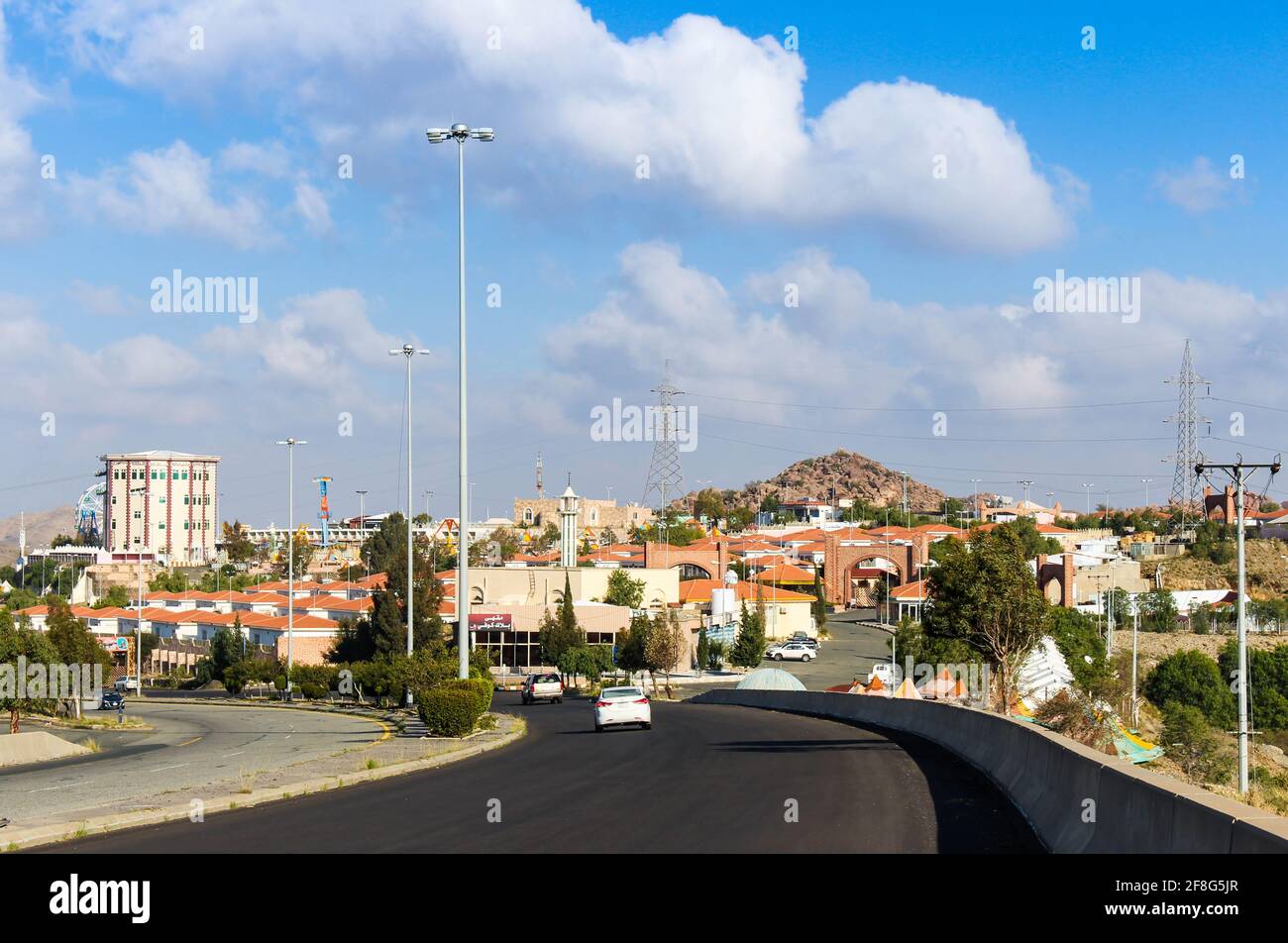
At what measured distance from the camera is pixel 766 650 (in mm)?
104812

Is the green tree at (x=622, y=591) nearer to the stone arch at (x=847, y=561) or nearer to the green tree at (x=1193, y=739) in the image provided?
the green tree at (x=1193, y=739)

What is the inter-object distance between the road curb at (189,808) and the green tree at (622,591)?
276 ft

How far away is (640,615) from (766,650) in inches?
650

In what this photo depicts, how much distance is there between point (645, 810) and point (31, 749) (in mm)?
23757

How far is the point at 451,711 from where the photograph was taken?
28.6 metres

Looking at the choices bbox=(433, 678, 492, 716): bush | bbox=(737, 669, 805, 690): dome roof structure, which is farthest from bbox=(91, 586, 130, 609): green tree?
bbox=(433, 678, 492, 716): bush

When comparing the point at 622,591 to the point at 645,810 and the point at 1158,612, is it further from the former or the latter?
the point at 645,810

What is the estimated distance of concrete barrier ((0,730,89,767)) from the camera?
Answer: 3259 cm

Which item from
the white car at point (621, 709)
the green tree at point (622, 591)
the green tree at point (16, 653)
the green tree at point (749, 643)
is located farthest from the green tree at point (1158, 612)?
the green tree at point (16, 653)

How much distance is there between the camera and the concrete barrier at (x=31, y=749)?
107 feet
